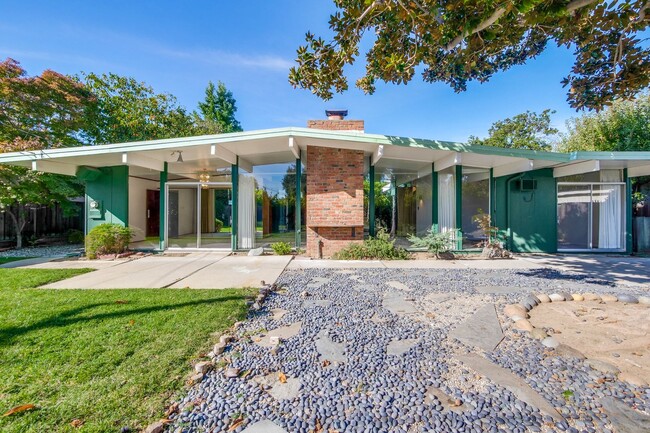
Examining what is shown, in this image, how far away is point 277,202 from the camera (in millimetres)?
10016

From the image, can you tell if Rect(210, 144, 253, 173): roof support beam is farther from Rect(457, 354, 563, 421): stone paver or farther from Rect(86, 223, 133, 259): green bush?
Rect(457, 354, 563, 421): stone paver

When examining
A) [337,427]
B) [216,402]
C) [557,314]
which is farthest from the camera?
[557,314]

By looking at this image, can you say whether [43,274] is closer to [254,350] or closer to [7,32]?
[254,350]

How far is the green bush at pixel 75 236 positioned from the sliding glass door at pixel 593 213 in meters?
18.3

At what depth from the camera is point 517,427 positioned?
5.88 ft

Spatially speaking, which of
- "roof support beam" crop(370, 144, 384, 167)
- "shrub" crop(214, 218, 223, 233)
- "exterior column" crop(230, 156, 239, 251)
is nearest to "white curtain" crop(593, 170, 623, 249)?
"roof support beam" crop(370, 144, 384, 167)

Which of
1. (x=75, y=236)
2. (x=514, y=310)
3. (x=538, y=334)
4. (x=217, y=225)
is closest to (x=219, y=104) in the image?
(x=217, y=225)

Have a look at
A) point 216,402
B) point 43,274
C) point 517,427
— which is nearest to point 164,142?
point 43,274

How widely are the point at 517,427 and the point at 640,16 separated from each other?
6063 millimetres

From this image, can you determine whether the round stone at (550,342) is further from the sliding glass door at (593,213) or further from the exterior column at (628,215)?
the exterior column at (628,215)

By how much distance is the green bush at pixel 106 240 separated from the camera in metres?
8.12

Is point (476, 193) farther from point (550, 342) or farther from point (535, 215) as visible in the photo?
point (550, 342)

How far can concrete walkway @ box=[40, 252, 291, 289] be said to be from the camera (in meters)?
5.28

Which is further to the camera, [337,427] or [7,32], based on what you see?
[7,32]
